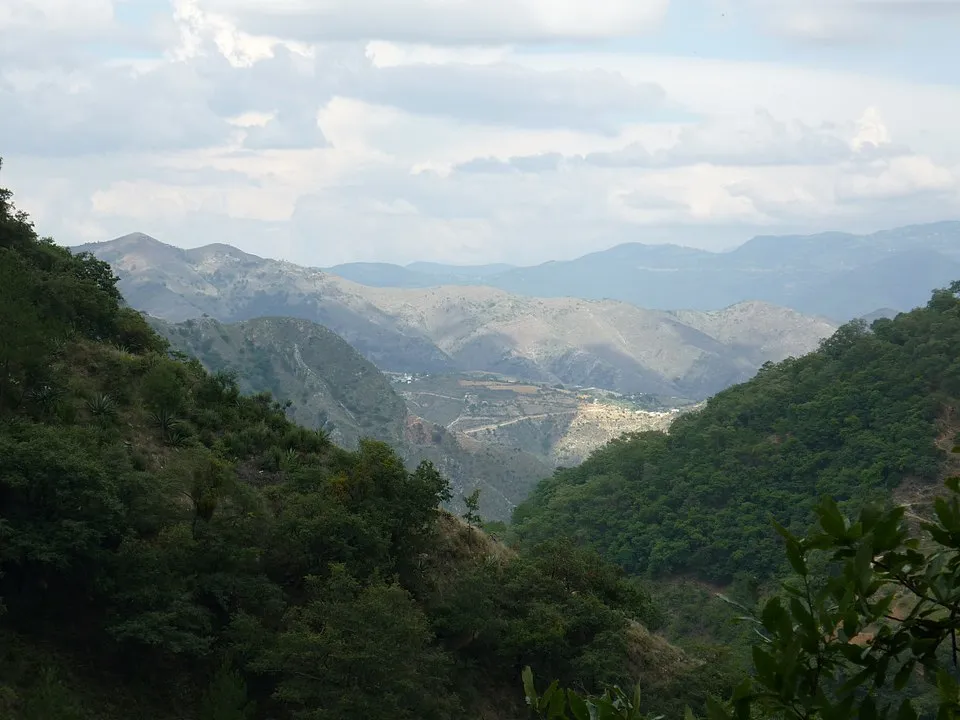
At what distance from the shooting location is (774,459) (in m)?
62.7

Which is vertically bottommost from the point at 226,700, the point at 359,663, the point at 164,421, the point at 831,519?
the point at 226,700

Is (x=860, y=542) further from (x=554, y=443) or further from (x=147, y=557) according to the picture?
(x=554, y=443)

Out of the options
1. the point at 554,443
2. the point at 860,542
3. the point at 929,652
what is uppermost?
the point at 860,542

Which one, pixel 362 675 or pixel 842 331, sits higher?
pixel 842 331

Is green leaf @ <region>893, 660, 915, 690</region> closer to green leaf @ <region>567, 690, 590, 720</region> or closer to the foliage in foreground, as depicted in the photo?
the foliage in foreground

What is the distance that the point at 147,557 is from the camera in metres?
20.2

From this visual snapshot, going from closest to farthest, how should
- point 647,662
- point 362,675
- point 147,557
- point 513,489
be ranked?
point 362,675 < point 147,557 < point 647,662 < point 513,489

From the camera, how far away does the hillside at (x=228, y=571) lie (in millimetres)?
19000

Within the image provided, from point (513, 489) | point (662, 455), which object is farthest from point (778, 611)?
point (513, 489)

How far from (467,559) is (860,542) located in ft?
84.6

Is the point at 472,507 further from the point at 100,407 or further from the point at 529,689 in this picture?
the point at 529,689

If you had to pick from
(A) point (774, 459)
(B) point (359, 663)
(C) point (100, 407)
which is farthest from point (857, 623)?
(A) point (774, 459)

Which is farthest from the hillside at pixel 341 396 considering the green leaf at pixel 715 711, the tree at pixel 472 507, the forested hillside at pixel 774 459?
the green leaf at pixel 715 711

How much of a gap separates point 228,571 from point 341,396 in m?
110
